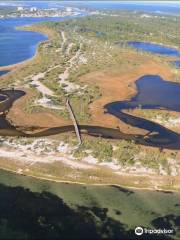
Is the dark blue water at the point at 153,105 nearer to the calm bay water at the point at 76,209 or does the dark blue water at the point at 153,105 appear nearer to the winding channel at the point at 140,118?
the winding channel at the point at 140,118

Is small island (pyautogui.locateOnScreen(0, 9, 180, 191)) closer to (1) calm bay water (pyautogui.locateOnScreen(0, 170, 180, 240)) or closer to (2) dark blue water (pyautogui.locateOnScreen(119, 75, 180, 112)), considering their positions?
(2) dark blue water (pyautogui.locateOnScreen(119, 75, 180, 112))

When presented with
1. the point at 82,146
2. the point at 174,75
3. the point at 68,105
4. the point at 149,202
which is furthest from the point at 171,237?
the point at 174,75

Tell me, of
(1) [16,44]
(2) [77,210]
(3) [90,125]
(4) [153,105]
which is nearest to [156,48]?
(1) [16,44]

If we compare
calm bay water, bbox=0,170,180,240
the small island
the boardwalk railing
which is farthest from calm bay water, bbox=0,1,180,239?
the boardwalk railing

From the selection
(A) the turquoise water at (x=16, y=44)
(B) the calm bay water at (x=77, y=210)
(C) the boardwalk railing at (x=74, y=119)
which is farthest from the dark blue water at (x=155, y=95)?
(A) the turquoise water at (x=16, y=44)

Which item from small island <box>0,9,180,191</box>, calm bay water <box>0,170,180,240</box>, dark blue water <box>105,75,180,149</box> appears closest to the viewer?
calm bay water <box>0,170,180,240</box>

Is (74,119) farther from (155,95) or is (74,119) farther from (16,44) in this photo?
(16,44)

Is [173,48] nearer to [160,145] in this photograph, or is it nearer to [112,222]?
[160,145]
